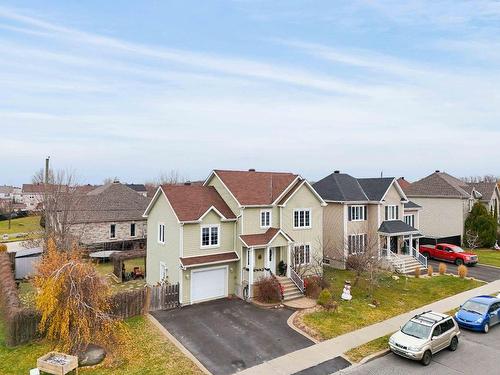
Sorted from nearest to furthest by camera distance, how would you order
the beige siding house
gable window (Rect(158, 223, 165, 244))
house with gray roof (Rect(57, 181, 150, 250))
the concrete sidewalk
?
the concrete sidewalk < the beige siding house < gable window (Rect(158, 223, 165, 244)) < house with gray roof (Rect(57, 181, 150, 250))

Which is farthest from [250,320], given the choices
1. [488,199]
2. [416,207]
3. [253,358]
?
[488,199]

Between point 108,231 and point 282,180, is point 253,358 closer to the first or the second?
point 282,180

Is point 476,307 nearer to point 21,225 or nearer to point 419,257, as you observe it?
point 419,257

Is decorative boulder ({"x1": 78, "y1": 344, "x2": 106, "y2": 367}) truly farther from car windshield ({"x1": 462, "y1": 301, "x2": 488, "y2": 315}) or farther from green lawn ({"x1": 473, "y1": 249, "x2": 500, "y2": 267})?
green lawn ({"x1": 473, "y1": 249, "x2": 500, "y2": 267})

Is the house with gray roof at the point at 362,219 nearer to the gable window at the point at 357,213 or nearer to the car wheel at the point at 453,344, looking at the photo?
the gable window at the point at 357,213

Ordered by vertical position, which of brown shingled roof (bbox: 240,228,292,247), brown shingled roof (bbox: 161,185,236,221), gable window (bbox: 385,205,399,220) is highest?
brown shingled roof (bbox: 161,185,236,221)

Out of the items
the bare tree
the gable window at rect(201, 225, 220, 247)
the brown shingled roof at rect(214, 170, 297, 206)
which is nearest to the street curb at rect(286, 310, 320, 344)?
the gable window at rect(201, 225, 220, 247)
